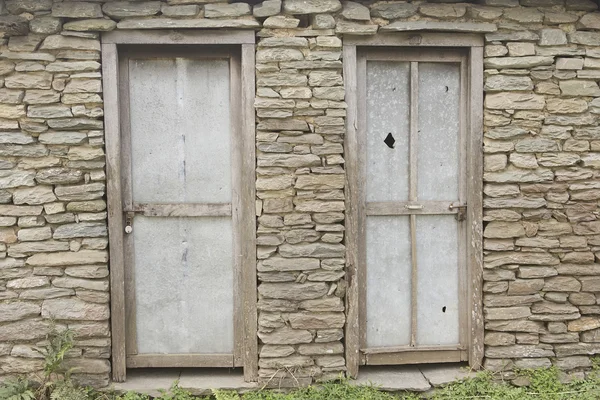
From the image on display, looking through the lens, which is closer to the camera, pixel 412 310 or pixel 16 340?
pixel 16 340

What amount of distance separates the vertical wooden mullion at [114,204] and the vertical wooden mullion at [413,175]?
208cm

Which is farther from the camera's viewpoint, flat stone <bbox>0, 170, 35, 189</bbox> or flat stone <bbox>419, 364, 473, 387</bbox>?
flat stone <bbox>419, 364, 473, 387</bbox>

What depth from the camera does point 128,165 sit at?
3650mm

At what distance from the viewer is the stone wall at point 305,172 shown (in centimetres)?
346

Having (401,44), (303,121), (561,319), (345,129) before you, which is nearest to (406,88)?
(401,44)

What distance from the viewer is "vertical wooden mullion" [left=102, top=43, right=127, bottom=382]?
11.5ft

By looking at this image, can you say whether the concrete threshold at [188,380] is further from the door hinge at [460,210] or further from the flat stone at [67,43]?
the flat stone at [67,43]

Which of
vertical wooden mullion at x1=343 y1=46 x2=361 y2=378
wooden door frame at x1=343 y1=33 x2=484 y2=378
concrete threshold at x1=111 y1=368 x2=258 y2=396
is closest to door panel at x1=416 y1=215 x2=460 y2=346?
wooden door frame at x1=343 y1=33 x2=484 y2=378

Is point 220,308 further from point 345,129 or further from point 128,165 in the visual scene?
point 345,129

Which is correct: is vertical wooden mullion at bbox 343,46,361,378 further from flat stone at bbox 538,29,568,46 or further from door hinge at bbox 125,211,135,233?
door hinge at bbox 125,211,135,233

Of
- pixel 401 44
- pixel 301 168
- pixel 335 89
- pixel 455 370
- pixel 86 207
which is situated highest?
pixel 401 44

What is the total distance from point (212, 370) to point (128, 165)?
1.62 meters

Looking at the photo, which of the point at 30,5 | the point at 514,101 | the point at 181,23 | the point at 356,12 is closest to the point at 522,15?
the point at 514,101

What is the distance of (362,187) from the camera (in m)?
3.72
